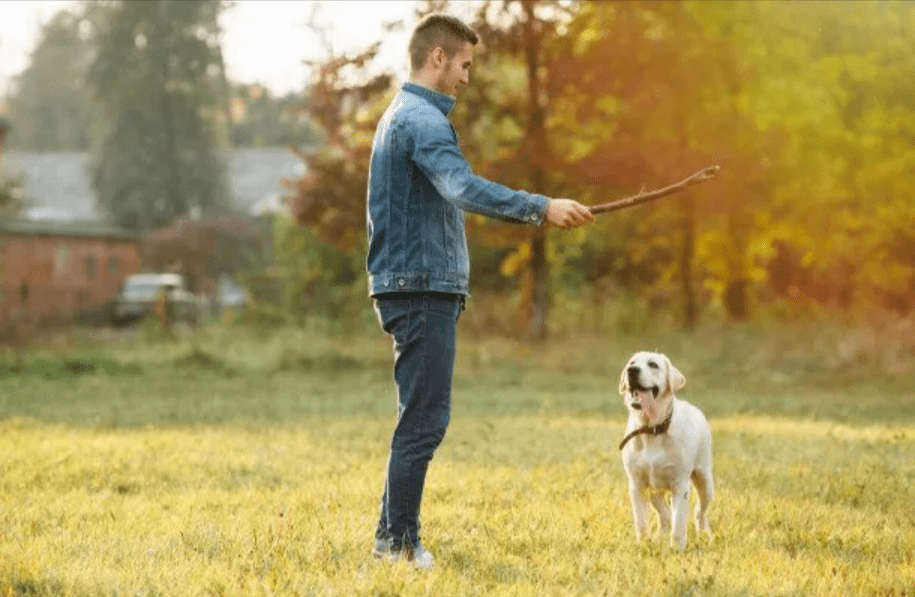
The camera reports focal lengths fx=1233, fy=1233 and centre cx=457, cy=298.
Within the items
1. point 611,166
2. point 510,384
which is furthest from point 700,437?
point 611,166

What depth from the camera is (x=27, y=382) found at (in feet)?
60.4

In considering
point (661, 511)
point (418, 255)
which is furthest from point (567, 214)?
point (661, 511)

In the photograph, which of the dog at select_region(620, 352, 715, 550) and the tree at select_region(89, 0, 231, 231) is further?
the tree at select_region(89, 0, 231, 231)

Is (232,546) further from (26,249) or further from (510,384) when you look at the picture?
(26,249)

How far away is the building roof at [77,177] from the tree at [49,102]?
454 centimetres

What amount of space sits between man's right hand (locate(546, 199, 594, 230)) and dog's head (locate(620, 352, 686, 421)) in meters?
1.29

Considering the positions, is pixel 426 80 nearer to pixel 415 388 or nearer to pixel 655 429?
pixel 415 388

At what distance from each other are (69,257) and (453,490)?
42.7m

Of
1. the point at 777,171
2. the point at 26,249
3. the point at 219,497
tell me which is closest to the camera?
the point at 219,497

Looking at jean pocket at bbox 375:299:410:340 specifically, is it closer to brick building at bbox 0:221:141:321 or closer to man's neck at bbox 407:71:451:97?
man's neck at bbox 407:71:451:97

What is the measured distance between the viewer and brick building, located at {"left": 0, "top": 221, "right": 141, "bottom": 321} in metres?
45.8

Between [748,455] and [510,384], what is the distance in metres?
8.88

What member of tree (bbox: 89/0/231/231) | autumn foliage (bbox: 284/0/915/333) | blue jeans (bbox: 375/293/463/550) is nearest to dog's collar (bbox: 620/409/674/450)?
blue jeans (bbox: 375/293/463/550)

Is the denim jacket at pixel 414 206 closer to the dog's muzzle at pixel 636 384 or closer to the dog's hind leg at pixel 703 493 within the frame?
the dog's muzzle at pixel 636 384
